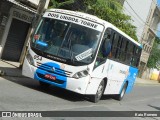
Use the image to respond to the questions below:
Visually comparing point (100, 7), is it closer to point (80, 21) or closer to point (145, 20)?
point (80, 21)

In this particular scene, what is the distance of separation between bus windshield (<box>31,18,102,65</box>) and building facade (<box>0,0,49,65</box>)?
7950 millimetres

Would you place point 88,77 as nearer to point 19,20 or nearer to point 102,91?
point 102,91

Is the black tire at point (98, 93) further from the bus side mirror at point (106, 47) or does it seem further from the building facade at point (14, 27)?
the building facade at point (14, 27)

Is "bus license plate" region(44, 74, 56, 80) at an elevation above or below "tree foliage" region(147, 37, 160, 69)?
below

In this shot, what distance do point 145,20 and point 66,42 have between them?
46.6 metres

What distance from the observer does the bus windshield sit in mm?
13688

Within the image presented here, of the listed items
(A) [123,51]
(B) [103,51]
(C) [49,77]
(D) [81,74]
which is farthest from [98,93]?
(A) [123,51]

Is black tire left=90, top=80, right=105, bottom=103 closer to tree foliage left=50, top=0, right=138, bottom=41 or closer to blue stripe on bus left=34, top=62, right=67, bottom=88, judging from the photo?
blue stripe on bus left=34, top=62, right=67, bottom=88

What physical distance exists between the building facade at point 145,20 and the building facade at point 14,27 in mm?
26901

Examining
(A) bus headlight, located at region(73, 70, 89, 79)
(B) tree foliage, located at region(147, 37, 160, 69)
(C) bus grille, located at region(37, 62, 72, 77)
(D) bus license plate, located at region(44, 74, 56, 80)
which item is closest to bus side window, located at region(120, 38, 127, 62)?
(A) bus headlight, located at region(73, 70, 89, 79)

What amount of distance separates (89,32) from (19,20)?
10738 millimetres

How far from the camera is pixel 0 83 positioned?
13719mm

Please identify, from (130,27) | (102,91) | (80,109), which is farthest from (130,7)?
Answer: (80,109)

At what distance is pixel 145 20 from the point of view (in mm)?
59156
